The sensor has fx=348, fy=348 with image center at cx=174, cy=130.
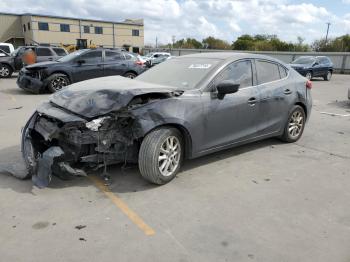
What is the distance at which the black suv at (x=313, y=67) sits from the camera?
2084cm

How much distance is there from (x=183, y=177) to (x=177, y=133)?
656 millimetres

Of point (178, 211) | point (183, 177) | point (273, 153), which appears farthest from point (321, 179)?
point (178, 211)

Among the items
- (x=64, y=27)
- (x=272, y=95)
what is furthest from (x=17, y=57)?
(x=64, y=27)

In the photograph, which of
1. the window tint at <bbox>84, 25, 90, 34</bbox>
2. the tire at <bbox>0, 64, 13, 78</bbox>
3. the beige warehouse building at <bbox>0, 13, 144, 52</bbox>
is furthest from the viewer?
the window tint at <bbox>84, 25, 90, 34</bbox>

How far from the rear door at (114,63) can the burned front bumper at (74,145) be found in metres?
9.38

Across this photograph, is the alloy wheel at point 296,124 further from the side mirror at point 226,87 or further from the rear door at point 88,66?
the rear door at point 88,66

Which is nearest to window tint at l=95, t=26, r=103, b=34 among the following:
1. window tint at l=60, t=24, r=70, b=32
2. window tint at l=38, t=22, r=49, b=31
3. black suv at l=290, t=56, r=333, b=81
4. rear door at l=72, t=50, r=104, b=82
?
window tint at l=60, t=24, r=70, b=32

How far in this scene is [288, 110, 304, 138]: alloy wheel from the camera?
6.26 m

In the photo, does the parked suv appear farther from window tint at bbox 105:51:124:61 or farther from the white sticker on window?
the white sticker on window

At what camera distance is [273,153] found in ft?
19.2

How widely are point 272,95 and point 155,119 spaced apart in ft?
7.71

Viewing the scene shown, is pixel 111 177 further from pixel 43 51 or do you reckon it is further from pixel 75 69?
pixel 43 51

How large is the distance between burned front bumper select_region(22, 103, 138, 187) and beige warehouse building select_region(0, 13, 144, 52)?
6347 cm

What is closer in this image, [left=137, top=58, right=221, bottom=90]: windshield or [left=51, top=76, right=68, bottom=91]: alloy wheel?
[left=137, top=58, right=221, bottom=90]: windshield
